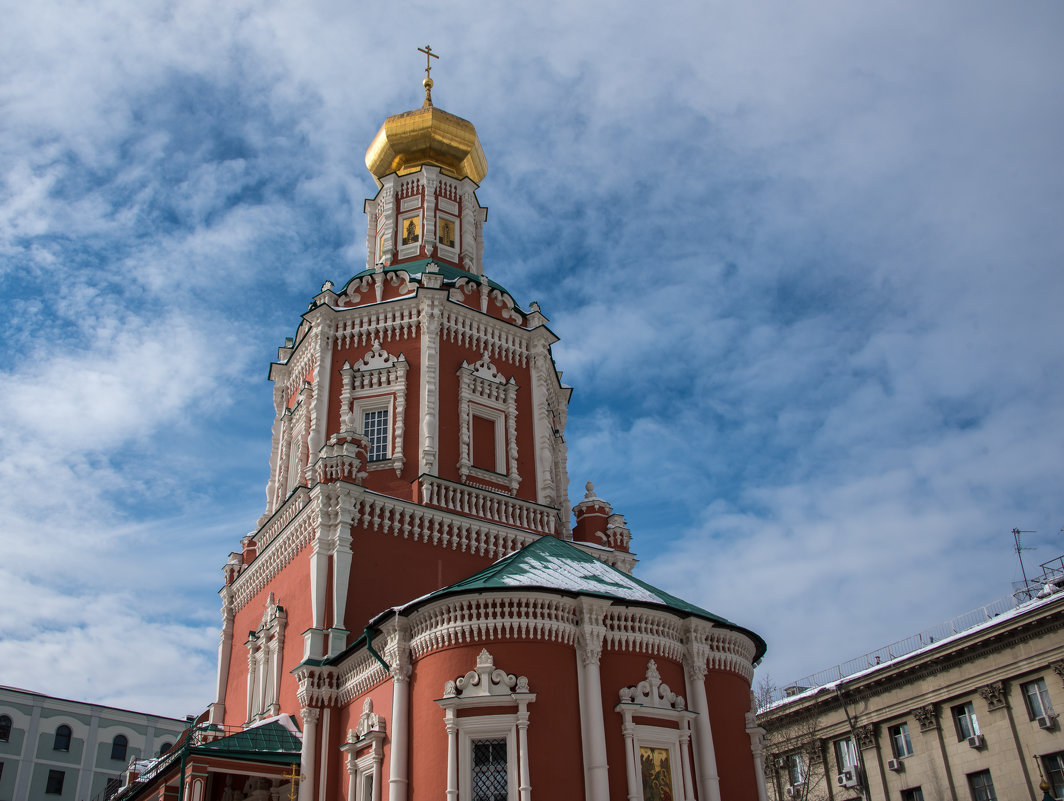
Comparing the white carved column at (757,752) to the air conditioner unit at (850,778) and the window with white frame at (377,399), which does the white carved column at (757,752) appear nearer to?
the window with white frame at (377,399)

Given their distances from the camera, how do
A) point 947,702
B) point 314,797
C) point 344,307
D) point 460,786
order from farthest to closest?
1. point 947,702
2. point 344,307
3. point 314,797
4. point 460,786

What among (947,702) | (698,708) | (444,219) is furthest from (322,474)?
(947,702)

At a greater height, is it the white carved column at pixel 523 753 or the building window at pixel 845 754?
the building window at pixel 845 754

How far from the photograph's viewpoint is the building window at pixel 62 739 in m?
40.0

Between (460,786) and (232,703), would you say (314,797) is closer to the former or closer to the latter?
(460,786)

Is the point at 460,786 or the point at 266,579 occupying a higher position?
the point at 266,579

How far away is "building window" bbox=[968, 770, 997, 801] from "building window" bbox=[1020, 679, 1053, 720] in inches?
79.8

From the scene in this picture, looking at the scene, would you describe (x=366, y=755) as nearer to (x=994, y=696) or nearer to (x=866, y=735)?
(x=994, y=696)

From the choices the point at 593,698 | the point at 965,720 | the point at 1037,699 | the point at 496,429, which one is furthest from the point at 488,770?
the point at 965,720

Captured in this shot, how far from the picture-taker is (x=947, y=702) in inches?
948

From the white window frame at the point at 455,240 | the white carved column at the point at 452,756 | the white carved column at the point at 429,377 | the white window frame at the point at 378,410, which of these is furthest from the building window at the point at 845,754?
the white window frame at the point at 455,240

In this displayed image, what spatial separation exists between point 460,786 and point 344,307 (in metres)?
12.1

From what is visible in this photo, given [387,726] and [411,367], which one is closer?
[387,726]

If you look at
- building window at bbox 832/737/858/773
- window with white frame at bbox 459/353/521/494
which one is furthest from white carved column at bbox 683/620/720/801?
building window at bbox 832/737/858/773
